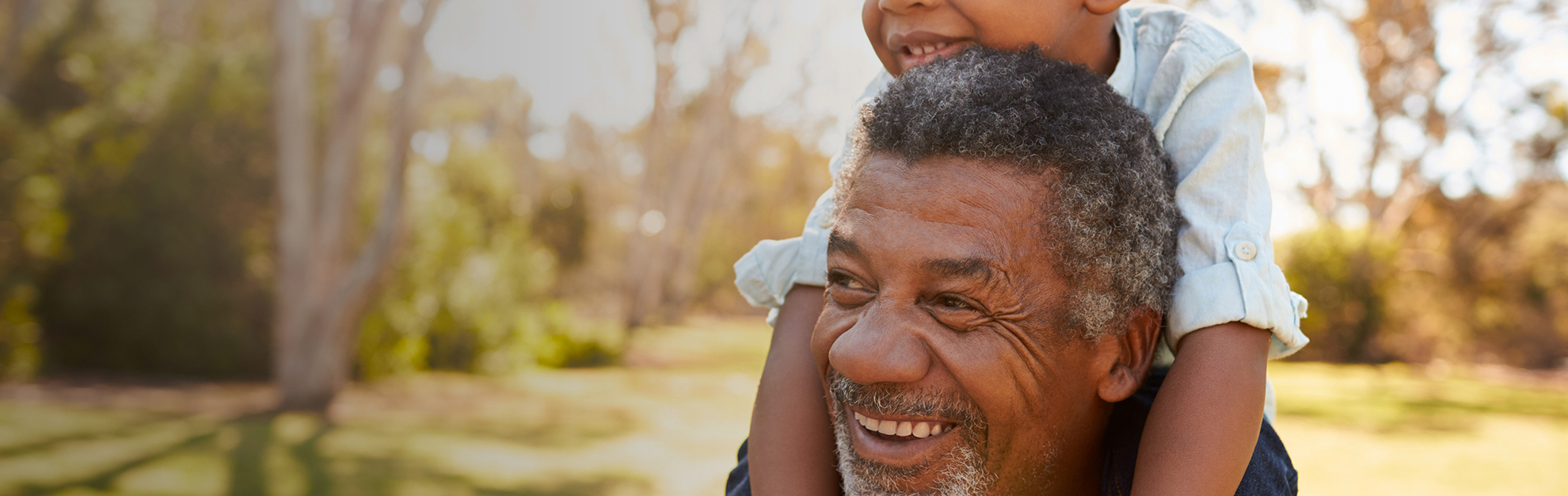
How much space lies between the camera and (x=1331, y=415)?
14344mm

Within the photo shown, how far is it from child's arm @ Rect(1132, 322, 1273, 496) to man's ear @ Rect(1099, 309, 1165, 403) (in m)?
0.12

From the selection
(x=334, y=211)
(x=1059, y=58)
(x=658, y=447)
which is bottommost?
(x=658, y=447)

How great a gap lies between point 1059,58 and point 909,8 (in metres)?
0.33

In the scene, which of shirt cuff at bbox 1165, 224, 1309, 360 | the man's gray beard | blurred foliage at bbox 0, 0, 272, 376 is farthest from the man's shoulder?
blurred foliage at bbox 0, 0, 272, 376

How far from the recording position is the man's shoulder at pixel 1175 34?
6.03 ft

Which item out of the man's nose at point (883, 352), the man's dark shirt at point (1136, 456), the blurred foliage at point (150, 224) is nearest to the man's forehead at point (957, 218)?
the man's nose at point (883, 352)

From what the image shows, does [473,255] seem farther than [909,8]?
Yes

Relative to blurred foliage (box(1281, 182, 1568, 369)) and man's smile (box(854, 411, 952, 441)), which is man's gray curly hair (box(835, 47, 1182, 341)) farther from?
blurred foliage (box(1281, 182, 1568, 369))

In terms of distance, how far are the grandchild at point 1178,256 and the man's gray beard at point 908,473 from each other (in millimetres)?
184

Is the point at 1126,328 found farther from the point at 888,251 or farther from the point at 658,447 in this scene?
the point at 658,447

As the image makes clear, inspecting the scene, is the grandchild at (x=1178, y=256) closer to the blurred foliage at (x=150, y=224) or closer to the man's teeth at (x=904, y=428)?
the man's teeth at (x=904, y=428)

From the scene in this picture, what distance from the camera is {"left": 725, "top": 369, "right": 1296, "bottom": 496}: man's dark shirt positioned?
1767mm

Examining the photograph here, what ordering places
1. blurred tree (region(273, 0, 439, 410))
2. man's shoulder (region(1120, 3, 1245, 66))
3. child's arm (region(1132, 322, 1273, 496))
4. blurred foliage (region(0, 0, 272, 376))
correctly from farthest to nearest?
blurred foliage (region(0, 0, 272, 376))
blurred tree (region(273, 0, 439, 410))
man's shoulder (region(1120, 3, 1245, 66))
child's arm (region(1132, 322, 1273, 496))

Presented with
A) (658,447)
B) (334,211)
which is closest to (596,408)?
(658,447)
